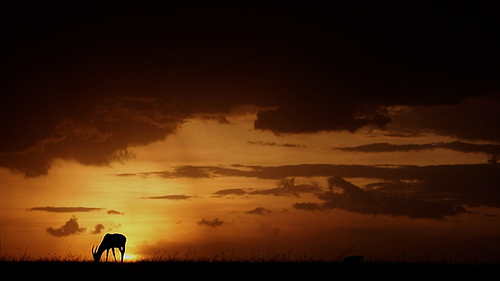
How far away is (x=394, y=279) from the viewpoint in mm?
22297

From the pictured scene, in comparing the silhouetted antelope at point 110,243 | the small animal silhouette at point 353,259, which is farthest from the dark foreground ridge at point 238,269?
the silhouetted antelope at point 110,243

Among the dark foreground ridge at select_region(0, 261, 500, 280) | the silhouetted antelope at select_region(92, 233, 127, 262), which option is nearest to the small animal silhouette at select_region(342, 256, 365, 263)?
the dark foreground ridge at select_region(0, 261, 500, 280)

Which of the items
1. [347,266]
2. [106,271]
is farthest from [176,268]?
[347,266]

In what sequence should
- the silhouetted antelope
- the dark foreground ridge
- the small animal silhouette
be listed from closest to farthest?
the dark foreground ridge
the small animal silhouette
the silhouetted antelope

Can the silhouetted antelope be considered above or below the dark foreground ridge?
above

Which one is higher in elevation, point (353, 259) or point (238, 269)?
point (353, 259)

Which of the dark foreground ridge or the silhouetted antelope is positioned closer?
the dark foreground ridge

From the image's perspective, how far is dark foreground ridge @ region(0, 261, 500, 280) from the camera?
75.6 feet

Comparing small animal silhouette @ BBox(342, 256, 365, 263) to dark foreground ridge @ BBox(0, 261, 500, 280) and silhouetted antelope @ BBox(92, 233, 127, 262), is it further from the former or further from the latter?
silhouetted antelope @ BBox(92, 233, 127, 262)

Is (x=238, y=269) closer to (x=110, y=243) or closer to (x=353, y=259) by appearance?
(x=353, y=259)

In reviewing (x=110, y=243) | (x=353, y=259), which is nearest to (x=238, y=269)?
(x=353, y=259)

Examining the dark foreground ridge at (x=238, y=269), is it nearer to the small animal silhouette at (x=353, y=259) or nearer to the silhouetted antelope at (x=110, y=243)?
the small animal silhouette at (x=353, y=259)

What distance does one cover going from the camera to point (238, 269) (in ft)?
80.6

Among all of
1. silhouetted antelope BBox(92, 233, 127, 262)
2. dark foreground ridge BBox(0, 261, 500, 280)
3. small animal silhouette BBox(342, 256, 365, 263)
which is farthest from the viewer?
silhouetted antelope BBox(92, 233, 127, 262)
